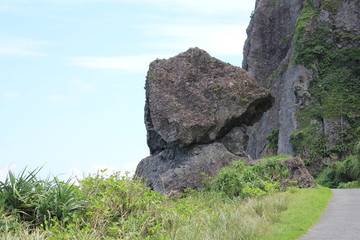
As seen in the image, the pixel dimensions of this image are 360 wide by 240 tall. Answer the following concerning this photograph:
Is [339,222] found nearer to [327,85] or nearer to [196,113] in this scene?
[196,113]

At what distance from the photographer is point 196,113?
86.4ft

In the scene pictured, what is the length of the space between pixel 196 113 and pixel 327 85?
2071 centimetres

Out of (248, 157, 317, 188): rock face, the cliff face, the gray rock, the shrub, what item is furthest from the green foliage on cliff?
the shrub

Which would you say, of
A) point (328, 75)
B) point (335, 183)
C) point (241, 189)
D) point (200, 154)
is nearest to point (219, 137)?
point (200, 154)

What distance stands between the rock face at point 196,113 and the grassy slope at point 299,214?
7.43m

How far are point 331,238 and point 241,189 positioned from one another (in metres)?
7.64

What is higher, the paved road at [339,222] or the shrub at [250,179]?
the shrub at [250,179]

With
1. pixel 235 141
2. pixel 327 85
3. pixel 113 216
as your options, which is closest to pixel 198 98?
pixel 235 141

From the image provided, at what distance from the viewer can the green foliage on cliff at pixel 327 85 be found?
131ft

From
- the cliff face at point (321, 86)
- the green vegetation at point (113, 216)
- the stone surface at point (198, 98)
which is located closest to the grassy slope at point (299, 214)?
the green vegetation at point (113, 216)

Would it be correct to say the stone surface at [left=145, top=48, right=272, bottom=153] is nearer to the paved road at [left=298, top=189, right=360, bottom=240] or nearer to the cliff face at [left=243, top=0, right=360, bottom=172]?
the paved road at [left=298, top=189, right=360, bottom=240]

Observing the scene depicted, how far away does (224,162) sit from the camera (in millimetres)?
25531

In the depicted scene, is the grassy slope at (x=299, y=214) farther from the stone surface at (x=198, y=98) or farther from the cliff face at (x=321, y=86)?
the cliff face at (x=321, y=86)

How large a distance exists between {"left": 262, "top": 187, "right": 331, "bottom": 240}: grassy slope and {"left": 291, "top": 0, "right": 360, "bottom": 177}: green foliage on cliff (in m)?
21.3
